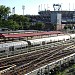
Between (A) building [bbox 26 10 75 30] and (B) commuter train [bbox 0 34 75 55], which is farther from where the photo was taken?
(A) building [bbox 26 10 75 30]

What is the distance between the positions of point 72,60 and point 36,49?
1011 centimetres

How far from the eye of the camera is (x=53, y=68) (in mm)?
17906

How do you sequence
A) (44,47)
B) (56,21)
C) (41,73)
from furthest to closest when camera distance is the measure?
(56,21)
(44,47)
(41,73)

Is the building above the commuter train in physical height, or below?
above

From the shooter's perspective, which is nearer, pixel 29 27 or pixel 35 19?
pixel 29 27

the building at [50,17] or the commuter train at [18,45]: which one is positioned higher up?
the building at [50,17]

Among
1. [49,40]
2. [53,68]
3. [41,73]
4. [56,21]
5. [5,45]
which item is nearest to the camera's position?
[41,73]

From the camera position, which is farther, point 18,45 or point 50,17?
point 50,17

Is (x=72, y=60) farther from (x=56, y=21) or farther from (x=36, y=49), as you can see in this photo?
(x=56, y=21)

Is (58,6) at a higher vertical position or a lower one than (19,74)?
higher

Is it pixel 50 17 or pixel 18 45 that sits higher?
pixel 50 17

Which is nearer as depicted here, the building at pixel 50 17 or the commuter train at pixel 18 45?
the commuter train at pixel 18 45

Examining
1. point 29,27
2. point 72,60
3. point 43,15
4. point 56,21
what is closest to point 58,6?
point 43,15

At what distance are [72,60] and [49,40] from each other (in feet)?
62.9
